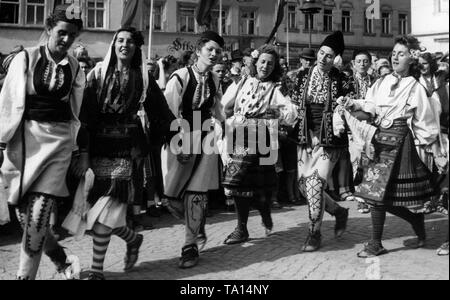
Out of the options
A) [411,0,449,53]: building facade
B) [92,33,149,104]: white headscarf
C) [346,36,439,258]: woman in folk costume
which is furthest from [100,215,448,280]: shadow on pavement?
[411,0,449,53]: building facade

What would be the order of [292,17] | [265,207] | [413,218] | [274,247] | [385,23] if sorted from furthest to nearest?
[385,23]
[292,17]
[265,207]
[274,247]
[413,218]

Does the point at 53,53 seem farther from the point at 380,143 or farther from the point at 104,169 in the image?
the point at 380,143

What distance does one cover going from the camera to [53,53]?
404 centimetres

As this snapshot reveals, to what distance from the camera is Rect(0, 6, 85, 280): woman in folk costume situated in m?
3.82

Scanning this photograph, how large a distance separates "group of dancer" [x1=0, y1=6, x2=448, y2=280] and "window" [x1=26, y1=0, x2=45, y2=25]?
71.7 feet

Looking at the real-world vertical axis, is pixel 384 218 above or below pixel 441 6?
below

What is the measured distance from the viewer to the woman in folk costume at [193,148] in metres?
4.74

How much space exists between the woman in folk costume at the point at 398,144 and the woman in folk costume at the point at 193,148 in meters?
1.36

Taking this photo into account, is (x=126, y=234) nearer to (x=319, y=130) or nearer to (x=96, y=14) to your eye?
(x=319, y=130)

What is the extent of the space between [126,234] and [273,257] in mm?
1441

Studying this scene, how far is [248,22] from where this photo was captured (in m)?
29.8

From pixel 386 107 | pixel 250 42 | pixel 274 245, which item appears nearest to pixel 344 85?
pixel 386 107

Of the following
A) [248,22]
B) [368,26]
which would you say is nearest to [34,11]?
[248,22]

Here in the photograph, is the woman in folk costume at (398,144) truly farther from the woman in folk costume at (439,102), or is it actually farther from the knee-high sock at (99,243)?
the knee-high sock at (99,243)
